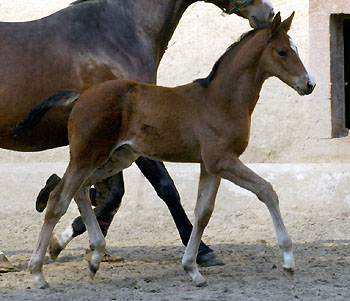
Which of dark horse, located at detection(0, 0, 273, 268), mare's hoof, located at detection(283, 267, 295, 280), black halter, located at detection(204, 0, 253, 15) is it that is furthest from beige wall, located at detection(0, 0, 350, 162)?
mare's hoof, located at detection(283, 267, 295, 280)

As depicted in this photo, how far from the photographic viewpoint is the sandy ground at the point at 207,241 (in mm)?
4754

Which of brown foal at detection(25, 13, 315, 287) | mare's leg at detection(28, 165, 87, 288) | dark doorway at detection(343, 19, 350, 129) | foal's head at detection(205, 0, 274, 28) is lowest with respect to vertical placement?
dark doorway at detection(343, 19, 350, 129)

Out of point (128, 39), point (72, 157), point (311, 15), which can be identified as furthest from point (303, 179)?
point (72, 157)

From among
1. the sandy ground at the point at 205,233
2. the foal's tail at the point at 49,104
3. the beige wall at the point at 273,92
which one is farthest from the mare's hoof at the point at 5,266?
the beige wall at the point at 273,92

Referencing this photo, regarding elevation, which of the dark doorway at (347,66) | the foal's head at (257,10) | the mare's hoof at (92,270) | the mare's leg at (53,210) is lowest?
the dark doorway at (347,66)

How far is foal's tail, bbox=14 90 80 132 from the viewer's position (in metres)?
5.02

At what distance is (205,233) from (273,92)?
5.62 feet

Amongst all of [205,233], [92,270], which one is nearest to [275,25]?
[92,270]

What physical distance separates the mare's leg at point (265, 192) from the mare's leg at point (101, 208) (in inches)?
54.2

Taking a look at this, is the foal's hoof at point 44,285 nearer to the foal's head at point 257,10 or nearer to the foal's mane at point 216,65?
the foal's mane at point 216,65

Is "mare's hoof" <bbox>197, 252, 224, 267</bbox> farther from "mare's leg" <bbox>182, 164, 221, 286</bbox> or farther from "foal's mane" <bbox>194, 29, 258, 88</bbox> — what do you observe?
"foal's mane" <bbox>194, 29, 258, 88</bbox>

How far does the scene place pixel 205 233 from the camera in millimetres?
7262

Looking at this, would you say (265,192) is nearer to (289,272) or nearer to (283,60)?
(289,272)

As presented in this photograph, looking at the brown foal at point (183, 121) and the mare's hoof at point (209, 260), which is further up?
the brown foal at point (183, 121)
